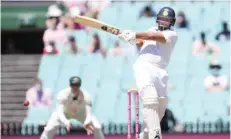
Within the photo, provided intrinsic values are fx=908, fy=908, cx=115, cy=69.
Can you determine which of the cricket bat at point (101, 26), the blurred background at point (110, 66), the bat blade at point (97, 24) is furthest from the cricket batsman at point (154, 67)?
the blurred background at point (110, 66)

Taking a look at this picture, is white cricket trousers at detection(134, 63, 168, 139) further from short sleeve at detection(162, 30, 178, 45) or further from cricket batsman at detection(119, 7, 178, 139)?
short sleeve at detection(162, 30, 178, 45)

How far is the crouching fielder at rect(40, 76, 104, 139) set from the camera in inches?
567

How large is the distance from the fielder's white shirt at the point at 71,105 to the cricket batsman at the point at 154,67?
138 inches

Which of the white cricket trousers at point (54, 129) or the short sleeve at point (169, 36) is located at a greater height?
the short sleeve at point (169, 36)

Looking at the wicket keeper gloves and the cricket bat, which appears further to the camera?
the cricket bat

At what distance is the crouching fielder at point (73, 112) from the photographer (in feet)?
47.2

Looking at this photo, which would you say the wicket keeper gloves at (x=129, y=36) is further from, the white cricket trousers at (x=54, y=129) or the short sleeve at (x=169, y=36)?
the white cricket trousers at (x=54, y=129)

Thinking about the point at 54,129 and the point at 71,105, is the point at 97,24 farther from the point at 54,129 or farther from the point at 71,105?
the point at 71,105

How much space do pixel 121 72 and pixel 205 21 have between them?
274 centimetres

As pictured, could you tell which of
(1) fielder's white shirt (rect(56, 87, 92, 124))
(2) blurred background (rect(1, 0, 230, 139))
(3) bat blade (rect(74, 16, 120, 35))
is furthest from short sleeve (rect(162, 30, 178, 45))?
(2) blurred background (rect(1, 0, 230, 139))

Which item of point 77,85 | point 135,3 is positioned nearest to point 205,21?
point 135,3

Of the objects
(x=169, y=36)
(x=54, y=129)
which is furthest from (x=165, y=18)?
(x=54, y=129)

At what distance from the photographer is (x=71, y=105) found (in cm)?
1480

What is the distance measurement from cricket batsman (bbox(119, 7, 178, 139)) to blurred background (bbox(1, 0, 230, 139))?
8405 millimetres
